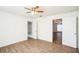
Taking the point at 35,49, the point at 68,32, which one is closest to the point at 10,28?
the point at 35,49

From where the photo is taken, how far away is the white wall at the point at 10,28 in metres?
3.18

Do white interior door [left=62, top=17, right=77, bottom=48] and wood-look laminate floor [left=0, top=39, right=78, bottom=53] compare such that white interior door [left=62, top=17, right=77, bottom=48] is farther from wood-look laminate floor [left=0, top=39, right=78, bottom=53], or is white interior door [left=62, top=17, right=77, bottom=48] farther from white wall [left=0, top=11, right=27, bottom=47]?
white wall [left=0, top=11, right=27, bottom=47]

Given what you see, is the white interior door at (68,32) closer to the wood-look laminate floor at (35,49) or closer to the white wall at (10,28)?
the wood-look laminate floor at (35,49)

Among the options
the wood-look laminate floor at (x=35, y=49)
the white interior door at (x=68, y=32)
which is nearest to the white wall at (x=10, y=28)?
the wood-look laminate floor at (x=35, y=49)

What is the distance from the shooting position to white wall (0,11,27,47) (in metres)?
3.18

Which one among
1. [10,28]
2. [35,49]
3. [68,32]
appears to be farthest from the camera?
[10,28]

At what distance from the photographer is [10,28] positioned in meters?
3.65

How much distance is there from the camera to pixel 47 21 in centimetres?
502

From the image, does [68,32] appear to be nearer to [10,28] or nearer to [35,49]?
[35,49]

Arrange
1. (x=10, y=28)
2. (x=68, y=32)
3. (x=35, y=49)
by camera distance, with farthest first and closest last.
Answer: (x=10, y=28)
(x=68, y=32)
(x=35, y=49)
